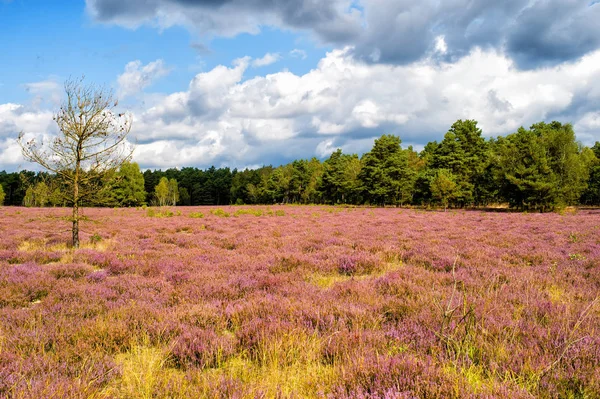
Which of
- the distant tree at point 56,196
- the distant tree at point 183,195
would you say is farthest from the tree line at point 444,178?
the distant tree at point 183,195

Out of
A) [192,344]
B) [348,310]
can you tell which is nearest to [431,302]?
[348,310]

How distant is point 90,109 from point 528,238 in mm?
17284

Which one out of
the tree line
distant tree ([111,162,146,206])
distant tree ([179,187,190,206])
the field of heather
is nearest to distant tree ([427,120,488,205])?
the tree line

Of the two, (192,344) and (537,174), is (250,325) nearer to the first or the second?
(192,344)

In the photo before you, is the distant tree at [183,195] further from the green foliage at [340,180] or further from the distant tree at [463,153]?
the distant tree at [463,153]

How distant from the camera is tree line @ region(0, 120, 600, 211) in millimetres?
36469

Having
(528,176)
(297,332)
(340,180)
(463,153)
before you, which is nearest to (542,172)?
(528,176)

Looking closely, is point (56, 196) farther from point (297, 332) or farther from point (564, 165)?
point (564, 165)

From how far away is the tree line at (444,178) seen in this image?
3647 cm

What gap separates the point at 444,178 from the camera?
41062 mm

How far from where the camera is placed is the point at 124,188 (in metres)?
73.9

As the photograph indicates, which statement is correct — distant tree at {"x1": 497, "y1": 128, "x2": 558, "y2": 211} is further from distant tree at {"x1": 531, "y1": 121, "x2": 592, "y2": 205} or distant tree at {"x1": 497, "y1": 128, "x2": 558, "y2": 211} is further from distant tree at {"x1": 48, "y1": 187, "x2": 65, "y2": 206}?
distant tree at {"x1": 48, "y1": 187, "x2": 65, "y2": 206}

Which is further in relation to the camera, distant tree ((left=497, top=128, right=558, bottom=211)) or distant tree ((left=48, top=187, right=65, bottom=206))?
distant tree ((left=497, top=128, right=558, bottom=211))

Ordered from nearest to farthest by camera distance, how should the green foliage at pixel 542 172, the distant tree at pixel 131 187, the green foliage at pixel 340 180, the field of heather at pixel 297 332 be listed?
the field of heather at pixel 297 332 < the green foliage at pixel 542 172 < the green foliage at pixel 340 180 < the distant tree at pixel 131 187
